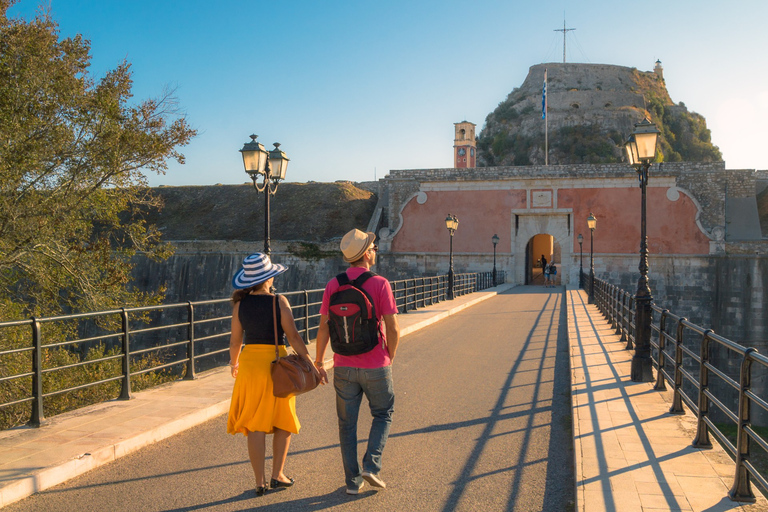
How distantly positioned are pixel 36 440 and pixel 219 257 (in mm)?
30285

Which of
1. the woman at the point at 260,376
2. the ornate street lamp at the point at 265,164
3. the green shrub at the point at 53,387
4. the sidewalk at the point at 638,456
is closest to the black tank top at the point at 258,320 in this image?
the woman at the point at 260,376

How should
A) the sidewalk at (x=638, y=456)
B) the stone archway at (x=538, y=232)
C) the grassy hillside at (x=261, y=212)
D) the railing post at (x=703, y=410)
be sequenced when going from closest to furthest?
the sidewalk at (x=638, y=456) → the railing post at (x=703, y=410) → the stone archway at (x=538, y=232) → the grassy hillside at (x=261, y=212)

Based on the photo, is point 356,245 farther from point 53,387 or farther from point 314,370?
point 53,387

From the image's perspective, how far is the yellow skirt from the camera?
378 centimetres

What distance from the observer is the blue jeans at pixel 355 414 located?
3.80 metres

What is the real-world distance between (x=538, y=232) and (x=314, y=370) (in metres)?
32.0

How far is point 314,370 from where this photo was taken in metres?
3.83

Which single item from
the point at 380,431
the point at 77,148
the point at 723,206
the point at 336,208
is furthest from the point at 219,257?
the point at 380,431

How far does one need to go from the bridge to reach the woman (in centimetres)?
29

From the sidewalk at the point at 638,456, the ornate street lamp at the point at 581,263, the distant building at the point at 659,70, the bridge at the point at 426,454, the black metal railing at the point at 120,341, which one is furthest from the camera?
the distant building at the point at 659,70

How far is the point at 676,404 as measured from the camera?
5641 millimetres

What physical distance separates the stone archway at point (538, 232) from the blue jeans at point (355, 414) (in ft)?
103

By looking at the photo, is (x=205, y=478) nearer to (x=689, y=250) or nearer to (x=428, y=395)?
(x=428, y=395)

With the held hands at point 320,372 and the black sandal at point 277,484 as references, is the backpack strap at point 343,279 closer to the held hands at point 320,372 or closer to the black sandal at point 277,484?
the held hands at point 320,372
